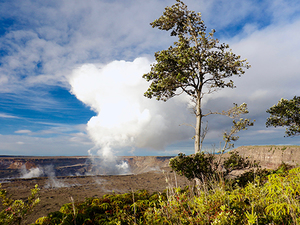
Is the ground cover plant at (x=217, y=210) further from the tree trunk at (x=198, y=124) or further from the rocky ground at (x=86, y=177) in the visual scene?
the tree trunk at (x=198, y=124)

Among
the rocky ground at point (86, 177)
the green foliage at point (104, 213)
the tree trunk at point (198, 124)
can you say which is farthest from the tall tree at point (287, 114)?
the green foliage at point (104, 213)

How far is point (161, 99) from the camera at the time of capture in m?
9.41

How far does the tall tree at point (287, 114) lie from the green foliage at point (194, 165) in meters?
12.0

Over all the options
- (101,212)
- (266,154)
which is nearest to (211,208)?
(101,212)

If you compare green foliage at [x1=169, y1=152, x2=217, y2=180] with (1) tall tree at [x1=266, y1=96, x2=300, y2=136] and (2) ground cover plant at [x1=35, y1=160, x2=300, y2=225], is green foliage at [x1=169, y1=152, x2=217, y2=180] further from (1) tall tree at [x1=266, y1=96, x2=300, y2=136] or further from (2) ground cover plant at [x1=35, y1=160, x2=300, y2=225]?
(1) tall tree at [x1=266, y1=96, x2=300, y2=136]

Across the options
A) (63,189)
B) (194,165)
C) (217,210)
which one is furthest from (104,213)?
(63,189)

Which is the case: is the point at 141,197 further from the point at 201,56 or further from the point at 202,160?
the point at 201,56

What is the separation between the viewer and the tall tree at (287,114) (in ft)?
46.9

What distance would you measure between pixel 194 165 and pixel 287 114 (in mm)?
12900

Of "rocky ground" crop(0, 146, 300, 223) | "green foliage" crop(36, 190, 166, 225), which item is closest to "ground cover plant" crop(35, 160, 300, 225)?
"green foliage" crop(36, 190, 166, 225)

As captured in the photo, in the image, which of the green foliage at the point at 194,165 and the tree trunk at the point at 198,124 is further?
the tree trunk at the point at 198,124

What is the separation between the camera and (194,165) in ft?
23.2

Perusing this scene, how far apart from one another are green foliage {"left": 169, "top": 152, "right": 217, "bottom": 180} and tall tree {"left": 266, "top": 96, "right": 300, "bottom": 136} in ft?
39.5

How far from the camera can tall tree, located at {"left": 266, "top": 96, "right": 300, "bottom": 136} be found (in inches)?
563
